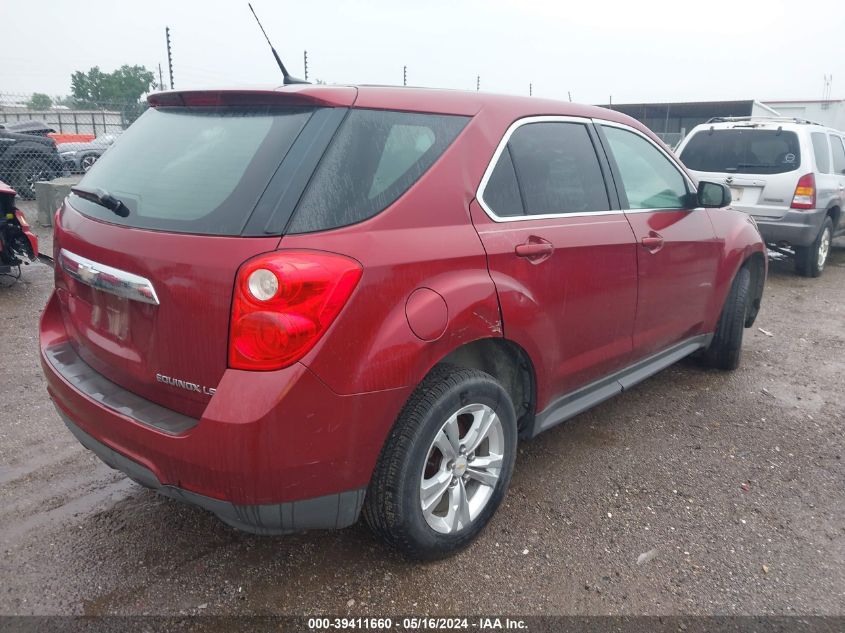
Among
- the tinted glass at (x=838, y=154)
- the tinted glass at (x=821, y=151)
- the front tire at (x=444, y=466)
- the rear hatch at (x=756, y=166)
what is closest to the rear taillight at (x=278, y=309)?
the front tire at (x=444, y=466)

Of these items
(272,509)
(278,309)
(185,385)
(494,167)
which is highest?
(494,167)

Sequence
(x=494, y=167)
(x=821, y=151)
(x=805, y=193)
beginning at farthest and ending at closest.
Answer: (x=821, y=151), (x=805, y=193), (x=494, y=167)

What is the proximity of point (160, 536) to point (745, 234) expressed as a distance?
3842 millimetres

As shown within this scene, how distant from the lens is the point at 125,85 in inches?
2549

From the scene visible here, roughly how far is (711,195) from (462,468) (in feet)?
7.66

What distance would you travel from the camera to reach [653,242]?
3303mm

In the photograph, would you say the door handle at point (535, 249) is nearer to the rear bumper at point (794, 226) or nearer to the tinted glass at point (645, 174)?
the tinted glass at point (645, 174)

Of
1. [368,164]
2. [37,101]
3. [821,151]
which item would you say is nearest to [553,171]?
[368,164]

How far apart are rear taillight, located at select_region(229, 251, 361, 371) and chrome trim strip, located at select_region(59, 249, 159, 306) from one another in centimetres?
35

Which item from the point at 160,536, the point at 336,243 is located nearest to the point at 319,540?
the point at 160,536

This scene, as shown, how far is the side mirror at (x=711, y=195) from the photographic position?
3.73 meters

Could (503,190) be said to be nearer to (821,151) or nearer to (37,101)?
(821,151)

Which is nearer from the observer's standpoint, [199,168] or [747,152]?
[199,168]

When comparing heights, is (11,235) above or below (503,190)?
below
